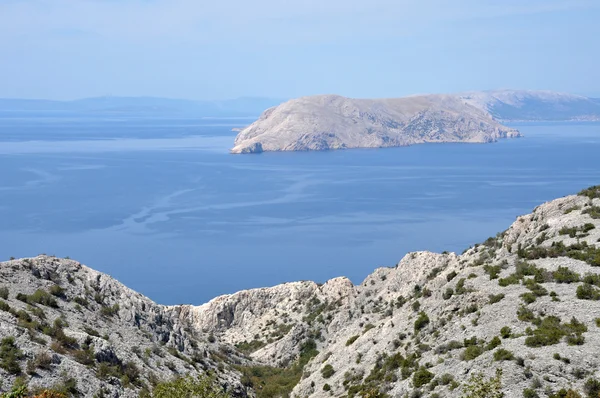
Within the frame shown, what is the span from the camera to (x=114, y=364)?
28562mm

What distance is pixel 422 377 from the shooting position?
24.6m

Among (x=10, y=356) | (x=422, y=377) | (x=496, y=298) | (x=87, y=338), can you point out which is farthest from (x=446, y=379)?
(x=10, y=356)

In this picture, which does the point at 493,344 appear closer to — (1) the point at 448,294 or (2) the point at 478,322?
(2) the point at 478,322

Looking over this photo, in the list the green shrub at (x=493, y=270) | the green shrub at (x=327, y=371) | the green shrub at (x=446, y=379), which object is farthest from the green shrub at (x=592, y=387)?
the green shrub at (x=327, y=371)

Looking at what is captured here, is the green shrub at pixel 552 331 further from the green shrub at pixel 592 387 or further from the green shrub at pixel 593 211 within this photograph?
the green shrub at pixel 593 211

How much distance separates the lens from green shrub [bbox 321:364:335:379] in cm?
3235

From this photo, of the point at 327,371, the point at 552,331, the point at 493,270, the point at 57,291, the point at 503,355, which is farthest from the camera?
the point at 57,291

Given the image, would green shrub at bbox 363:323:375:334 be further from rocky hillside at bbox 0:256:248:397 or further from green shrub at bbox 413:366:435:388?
green shrub at bbox 413:366:435:388

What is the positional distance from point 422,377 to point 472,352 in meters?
2.07

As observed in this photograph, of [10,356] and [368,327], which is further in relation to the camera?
[368,327]

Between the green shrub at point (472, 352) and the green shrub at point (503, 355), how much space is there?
1066 millimetres

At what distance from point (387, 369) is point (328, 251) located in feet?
278

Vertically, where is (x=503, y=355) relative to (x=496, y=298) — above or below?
below

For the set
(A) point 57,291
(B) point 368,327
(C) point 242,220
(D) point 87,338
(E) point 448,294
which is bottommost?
(C) point 242,220
